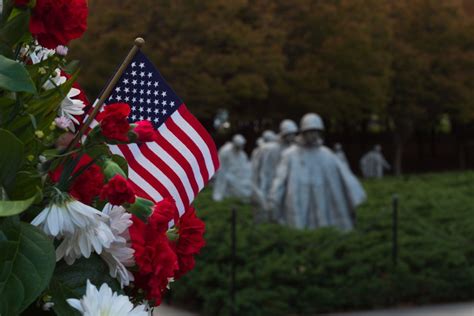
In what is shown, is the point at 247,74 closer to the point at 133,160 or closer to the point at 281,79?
the point at 281,79

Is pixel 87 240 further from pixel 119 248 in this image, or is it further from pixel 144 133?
pixel 144 133

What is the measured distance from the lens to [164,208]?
173cm

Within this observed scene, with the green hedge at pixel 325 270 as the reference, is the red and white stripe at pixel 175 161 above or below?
above

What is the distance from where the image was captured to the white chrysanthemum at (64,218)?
5.05ft

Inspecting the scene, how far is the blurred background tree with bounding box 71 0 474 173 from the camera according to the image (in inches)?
1448

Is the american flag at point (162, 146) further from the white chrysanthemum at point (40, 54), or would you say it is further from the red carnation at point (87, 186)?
the red carnation at point (87, 186)

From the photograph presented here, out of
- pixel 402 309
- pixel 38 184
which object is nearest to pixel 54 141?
pixel 38 184

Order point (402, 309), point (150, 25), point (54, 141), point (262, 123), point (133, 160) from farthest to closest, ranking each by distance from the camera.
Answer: point (262, 123), point (150, 25), point (402, 309), point (133, 160), point (54, 141)

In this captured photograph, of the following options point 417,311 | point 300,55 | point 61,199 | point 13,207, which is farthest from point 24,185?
point 300,55

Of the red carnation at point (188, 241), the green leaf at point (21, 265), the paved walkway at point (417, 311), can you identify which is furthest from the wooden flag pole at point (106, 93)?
the paved walkway at point (417, 311)

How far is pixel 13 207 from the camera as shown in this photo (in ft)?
4.65

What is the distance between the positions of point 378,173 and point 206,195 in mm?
22137

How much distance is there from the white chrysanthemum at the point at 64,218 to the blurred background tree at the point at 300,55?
33.5m

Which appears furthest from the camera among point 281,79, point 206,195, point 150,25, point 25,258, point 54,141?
point 281,79
